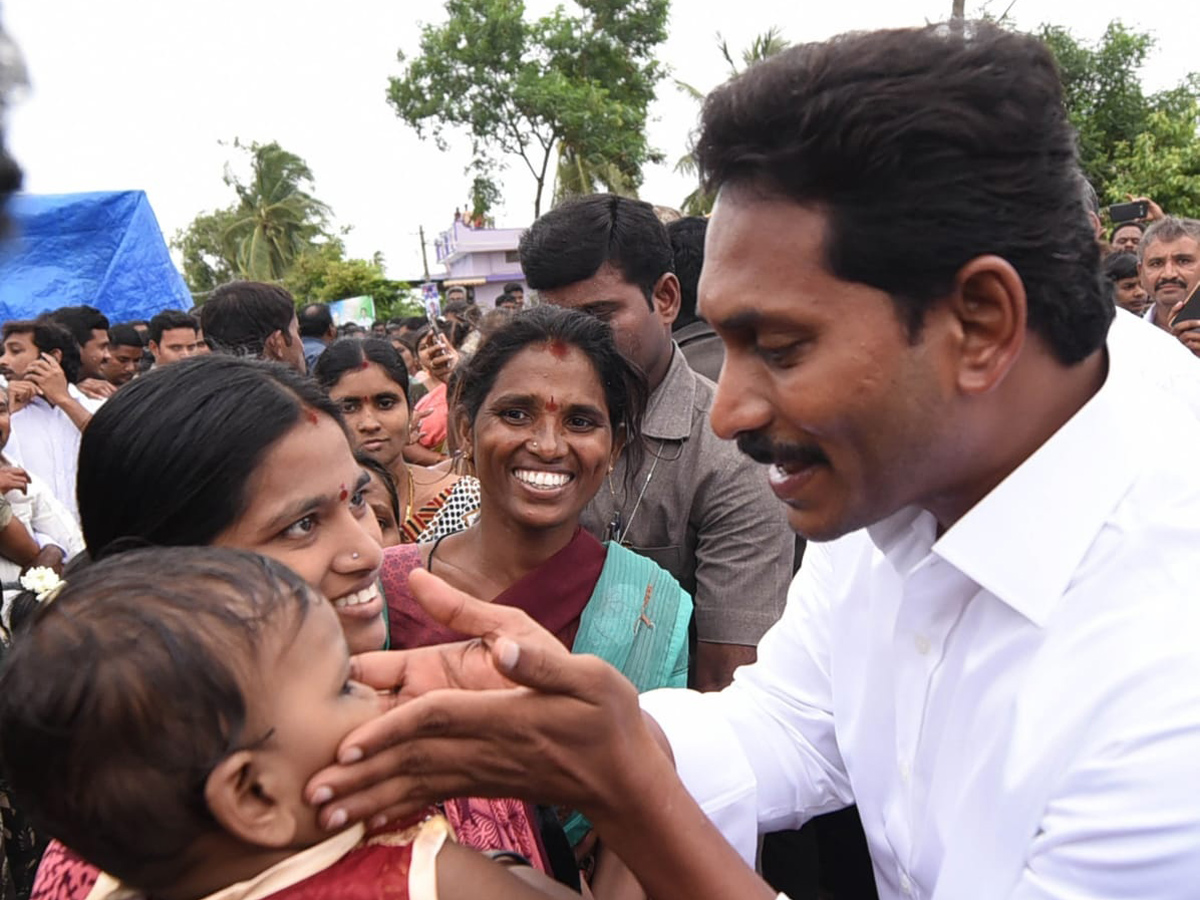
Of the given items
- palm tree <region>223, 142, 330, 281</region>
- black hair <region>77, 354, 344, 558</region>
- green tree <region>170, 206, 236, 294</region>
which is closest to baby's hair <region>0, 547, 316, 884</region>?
black hair <region>77, 354, 344, 558</region>

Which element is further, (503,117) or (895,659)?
(503,117)

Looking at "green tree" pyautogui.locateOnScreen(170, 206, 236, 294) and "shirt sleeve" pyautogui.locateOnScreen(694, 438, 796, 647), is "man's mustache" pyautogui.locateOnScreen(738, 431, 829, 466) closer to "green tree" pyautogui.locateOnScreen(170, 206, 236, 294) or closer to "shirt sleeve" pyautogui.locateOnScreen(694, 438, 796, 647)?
"shirt sleeve" pyautogui.locateOnScreen(694, 438, 796, 647)

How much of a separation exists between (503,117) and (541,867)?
2911 centimetres

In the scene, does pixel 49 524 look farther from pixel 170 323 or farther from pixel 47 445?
pixel 170 323

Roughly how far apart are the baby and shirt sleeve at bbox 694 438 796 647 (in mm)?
1424

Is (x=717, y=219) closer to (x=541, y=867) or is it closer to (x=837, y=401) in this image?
(x=837, y=401)

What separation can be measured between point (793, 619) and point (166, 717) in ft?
4.39

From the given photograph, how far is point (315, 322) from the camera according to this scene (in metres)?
8.36

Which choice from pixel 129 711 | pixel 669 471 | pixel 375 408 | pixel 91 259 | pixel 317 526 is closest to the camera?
pixel 129 711

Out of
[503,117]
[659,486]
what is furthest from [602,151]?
[659,486]

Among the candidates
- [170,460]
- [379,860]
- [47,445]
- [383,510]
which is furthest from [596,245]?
[47,445]

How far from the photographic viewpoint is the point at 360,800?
1.30m

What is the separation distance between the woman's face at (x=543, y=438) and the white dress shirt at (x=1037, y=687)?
728mm

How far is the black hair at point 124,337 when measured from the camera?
8605 mm
